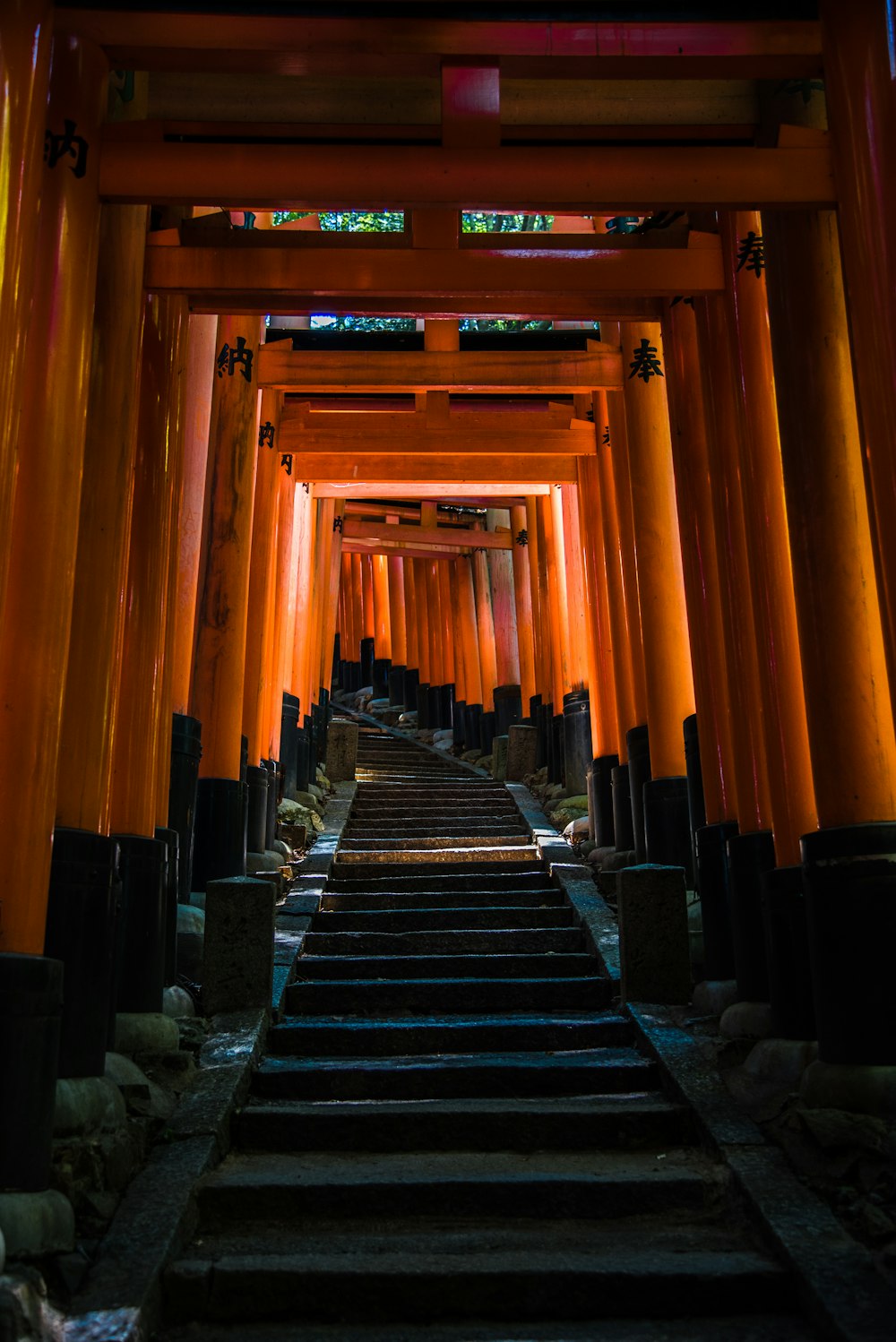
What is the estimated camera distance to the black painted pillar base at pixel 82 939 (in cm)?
464

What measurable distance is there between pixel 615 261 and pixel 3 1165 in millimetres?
4825

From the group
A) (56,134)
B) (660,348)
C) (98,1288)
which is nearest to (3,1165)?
(98,1288)

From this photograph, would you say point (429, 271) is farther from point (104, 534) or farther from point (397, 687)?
point (397, 687)

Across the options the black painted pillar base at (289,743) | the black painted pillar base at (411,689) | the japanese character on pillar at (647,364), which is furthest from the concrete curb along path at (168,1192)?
the black painted pillar base at (411,689)

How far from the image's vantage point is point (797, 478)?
17.2 feet

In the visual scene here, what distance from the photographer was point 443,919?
8156 millimetres

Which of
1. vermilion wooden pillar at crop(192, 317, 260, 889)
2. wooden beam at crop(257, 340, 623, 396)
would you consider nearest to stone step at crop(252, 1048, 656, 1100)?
vermilion wooden pillar at crop(192, 317, 260, 889)

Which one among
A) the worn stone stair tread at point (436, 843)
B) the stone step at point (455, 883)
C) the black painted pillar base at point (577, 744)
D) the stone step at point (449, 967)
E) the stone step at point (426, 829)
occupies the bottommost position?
the stone step at point (449, 967)

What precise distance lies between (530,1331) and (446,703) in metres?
18.7

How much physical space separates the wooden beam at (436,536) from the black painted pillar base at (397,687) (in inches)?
247

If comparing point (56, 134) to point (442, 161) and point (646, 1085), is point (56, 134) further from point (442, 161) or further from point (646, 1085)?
point (646, 1085)

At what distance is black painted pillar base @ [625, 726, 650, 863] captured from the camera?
9172 millimetres

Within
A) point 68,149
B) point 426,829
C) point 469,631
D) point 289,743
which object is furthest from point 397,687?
point 68,149

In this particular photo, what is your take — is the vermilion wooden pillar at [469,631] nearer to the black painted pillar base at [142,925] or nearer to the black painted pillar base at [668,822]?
the black painted pillar base at [668,822]
